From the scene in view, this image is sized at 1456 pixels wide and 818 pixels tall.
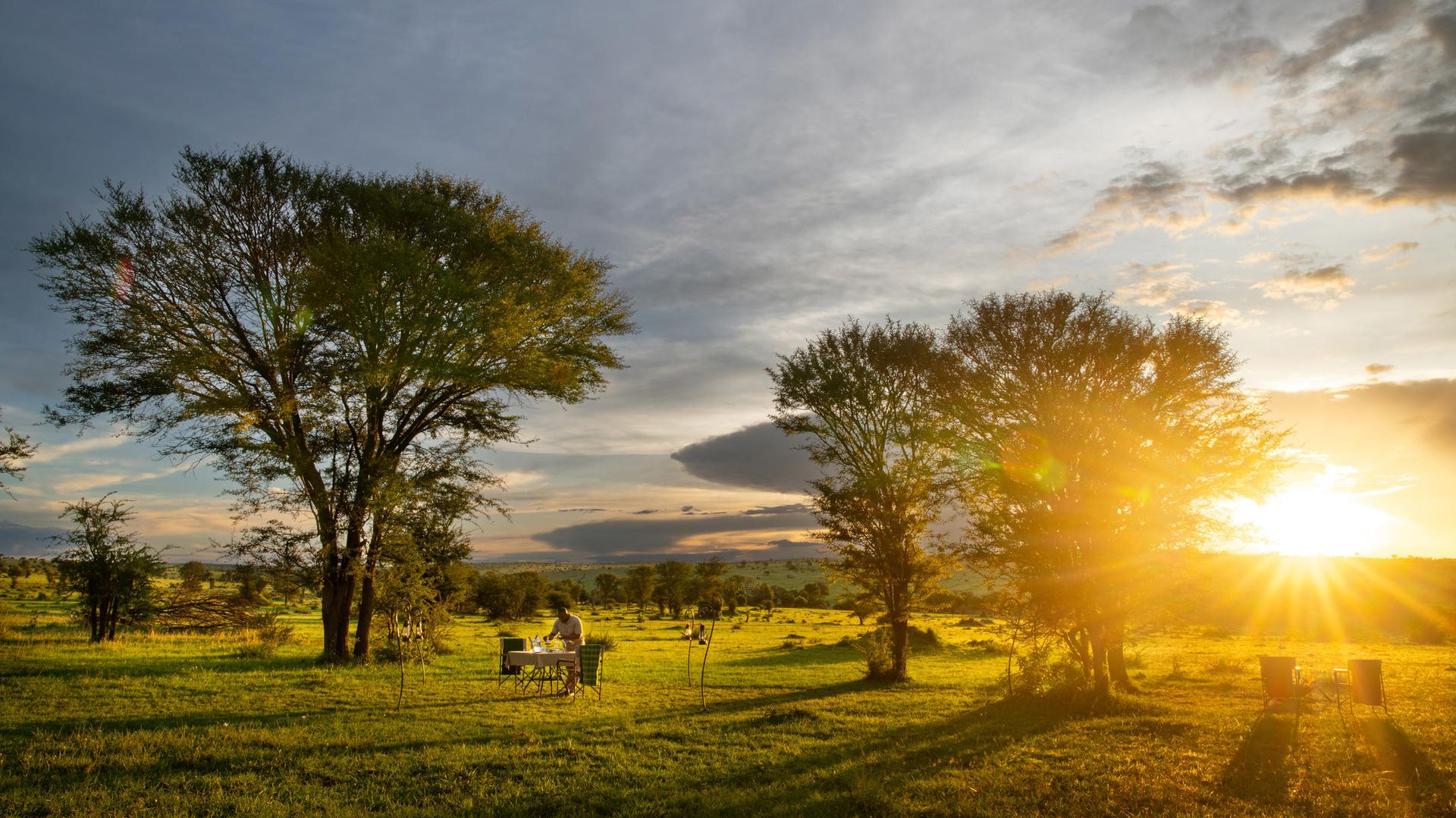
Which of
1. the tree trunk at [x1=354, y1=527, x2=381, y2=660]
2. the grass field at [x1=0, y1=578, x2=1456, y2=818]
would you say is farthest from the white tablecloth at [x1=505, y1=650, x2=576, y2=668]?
the tree trunk at [x1=354, y1=527, x2=381, y2=660]

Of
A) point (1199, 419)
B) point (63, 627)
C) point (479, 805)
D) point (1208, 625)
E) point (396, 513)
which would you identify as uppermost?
point (1199, 419)

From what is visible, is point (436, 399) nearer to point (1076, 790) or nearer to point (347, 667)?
point (347, 667)

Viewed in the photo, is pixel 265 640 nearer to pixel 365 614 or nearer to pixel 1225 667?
pixel 365 614

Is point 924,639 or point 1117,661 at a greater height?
point 1117,661

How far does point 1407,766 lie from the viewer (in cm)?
1063

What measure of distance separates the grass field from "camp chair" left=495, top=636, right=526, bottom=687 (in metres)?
0.56

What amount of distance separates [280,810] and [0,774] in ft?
14.5

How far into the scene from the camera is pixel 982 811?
8469 mm

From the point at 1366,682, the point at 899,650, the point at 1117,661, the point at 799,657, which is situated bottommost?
the point at 799,657

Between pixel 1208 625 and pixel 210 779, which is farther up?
pixel 210 779

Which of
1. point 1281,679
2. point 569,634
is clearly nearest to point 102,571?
point 569,634

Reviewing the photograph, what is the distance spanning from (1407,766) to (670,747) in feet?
39.0

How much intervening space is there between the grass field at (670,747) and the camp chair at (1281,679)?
2.36 ft

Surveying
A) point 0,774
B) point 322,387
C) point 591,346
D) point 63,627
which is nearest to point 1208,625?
point 591,346
